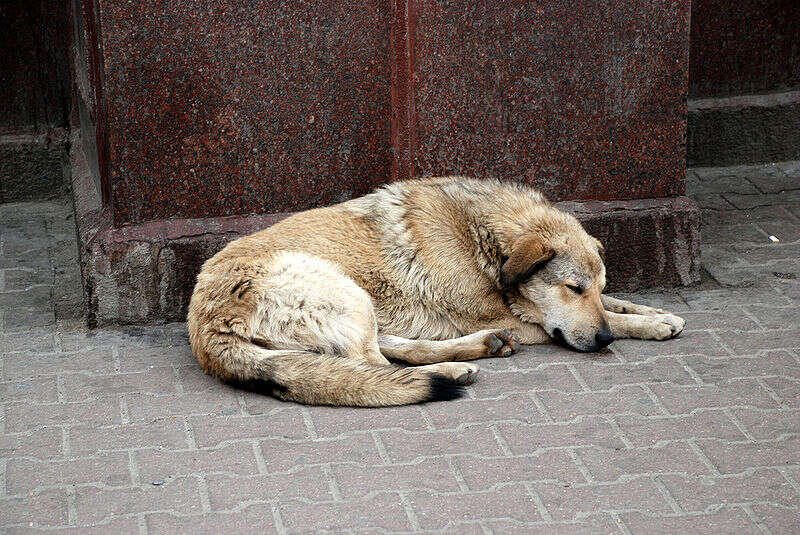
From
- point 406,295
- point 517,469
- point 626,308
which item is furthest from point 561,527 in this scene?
Answer: point 626,308

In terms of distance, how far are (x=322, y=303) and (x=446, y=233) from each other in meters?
0.99

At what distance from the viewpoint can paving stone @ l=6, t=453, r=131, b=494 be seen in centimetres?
452

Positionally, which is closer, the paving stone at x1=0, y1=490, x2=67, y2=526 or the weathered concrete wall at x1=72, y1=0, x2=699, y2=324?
the paving stone at x1=0, y1=490, x2=67, y2=526

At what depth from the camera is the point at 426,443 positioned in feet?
15.9

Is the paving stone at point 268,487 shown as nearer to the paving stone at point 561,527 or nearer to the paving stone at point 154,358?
the paving stone at point 561,527

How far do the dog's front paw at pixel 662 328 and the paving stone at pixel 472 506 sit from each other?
6.13 feet

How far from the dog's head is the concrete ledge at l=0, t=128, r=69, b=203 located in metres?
4.20

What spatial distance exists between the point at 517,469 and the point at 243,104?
113 inches

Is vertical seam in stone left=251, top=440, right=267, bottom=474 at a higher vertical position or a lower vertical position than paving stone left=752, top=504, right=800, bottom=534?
higher

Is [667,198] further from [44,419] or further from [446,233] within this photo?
[44,419]

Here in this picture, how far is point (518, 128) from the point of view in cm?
655

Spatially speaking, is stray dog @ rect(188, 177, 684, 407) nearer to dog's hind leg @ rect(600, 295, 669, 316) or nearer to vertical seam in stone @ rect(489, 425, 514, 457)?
dog's hind leg @ rect(600, 295, 669, 316)

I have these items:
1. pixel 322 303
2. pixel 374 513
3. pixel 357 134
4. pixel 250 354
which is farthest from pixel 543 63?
pixel 374 513

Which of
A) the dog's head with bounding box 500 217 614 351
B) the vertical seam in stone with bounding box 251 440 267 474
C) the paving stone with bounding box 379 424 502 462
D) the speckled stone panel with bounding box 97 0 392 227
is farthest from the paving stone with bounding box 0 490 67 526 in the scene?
the dog's head with bounding box 500 217 614 351
